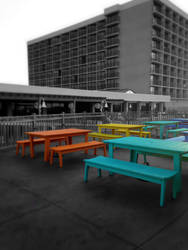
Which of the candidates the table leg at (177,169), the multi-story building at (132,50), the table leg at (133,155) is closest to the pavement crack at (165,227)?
the table leg at (177,169)

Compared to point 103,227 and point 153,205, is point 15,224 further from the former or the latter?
point 153,205

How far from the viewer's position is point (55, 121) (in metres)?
11.4

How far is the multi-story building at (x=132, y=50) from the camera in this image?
5359 cm

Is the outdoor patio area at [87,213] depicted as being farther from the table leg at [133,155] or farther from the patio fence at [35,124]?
the patio fence at [35,124]

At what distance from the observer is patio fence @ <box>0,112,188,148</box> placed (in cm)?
920

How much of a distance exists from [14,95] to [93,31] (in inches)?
1958

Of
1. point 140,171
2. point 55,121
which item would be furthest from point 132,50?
point 140,171

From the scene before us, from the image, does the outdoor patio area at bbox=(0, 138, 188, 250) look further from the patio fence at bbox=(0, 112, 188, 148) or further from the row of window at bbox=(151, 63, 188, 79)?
the row of window at bbox=(151, 63, 188, 79)

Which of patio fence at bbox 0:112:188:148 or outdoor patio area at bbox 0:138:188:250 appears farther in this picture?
Answer: patio fence at bbox 0:112:188:148

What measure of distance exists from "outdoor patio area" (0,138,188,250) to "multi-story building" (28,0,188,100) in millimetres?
45860

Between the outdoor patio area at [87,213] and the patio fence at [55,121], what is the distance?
4131 millimetres

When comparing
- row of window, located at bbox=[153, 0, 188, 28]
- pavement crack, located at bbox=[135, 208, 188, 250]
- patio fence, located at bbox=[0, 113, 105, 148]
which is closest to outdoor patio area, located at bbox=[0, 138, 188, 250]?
pavement crack, located at bbox=[135, 208, 188, 250]

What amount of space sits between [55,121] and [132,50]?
167 ft

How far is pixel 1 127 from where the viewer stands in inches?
351
